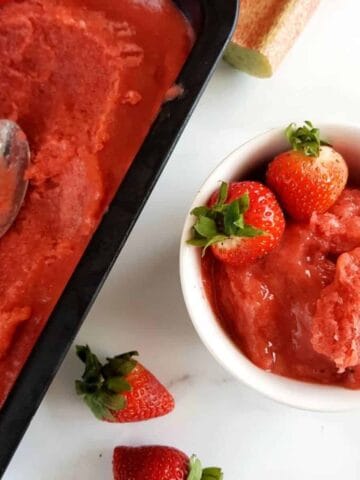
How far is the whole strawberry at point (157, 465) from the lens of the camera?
136 cm

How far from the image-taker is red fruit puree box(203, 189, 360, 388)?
123 cm

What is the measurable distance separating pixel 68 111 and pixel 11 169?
0.42ft

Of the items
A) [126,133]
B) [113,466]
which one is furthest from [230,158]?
[113,466]

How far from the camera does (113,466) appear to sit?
1436mm

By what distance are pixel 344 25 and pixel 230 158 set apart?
1.42ft

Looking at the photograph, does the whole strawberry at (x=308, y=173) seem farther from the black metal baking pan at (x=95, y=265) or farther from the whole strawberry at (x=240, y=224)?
the black metal baking pan at (x=95, y=265)

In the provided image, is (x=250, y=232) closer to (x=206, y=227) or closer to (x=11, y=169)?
(x=206, y=227)

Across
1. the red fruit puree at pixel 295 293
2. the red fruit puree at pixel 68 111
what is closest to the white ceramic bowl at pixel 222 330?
the red fruit puree at pixel 295 293

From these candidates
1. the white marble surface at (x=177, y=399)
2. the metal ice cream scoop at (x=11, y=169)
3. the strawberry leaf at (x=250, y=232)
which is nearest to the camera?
the strawberry leaf at (x=250, y=232)

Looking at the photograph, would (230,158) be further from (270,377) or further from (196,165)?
(270,377)

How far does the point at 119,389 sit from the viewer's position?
1.37m

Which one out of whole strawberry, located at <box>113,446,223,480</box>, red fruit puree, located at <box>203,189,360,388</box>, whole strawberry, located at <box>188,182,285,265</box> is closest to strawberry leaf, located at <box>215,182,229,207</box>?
whole strawberry, located at <box>188,182,285,265</box>

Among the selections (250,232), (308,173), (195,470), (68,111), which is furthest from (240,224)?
(195,470)

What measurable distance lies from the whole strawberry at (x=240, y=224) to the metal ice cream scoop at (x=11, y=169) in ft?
0.95
